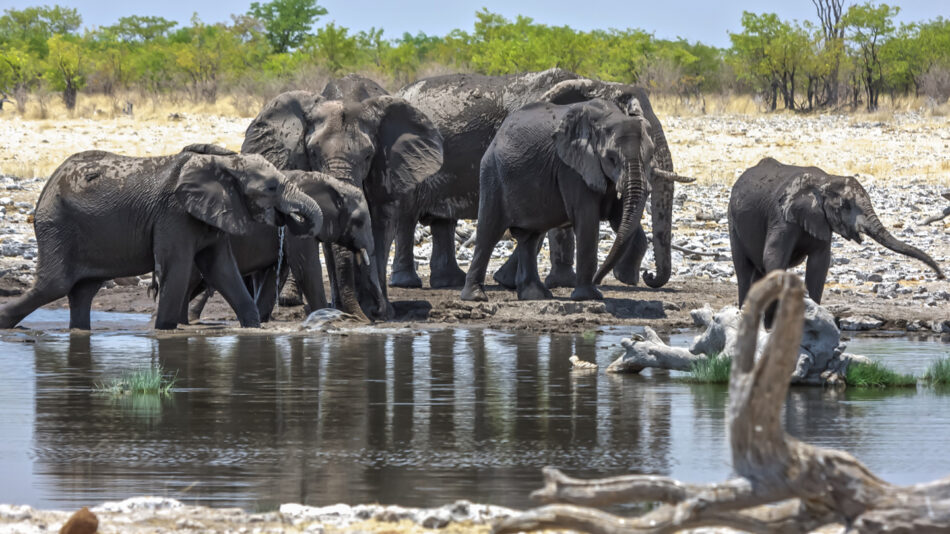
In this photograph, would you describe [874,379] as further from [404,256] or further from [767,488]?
[404,256]

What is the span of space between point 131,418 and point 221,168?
5397 mm

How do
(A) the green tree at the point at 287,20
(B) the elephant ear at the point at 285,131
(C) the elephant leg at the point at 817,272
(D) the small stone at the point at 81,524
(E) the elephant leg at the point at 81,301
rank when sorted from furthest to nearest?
1. (A) the green tree at the point at 287,20
2. (B) the elephant ear at the point at 285,131
3. (E) the elephant leg at the point at 81,301
4. (C) the elephant leg at the point at 817,272
5. (D) the small stone at the point at 81,524

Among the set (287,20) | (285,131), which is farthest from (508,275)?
(287,20)

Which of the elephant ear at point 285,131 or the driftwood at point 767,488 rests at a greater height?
the elephant ear at point 285,131

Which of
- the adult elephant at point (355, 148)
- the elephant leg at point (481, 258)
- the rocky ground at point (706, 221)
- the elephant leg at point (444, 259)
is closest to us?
the rocky ground at point (706, 221)

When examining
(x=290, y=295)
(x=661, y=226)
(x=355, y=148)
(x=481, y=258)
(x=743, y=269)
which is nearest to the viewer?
(x=743, y=269)

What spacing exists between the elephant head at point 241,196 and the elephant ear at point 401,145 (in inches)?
106

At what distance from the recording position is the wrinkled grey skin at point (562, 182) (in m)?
15.1

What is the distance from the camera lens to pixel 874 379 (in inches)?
380

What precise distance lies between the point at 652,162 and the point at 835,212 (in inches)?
127

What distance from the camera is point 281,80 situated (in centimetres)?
4609

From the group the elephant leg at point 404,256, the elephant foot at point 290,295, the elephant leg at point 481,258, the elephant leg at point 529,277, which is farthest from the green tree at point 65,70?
the elephant leg at point 529,277

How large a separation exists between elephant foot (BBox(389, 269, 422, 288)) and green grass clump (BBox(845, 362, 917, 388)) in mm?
8722

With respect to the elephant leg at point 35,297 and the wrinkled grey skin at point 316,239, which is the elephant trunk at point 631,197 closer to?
the wrinkled grey skin at point 316,239
